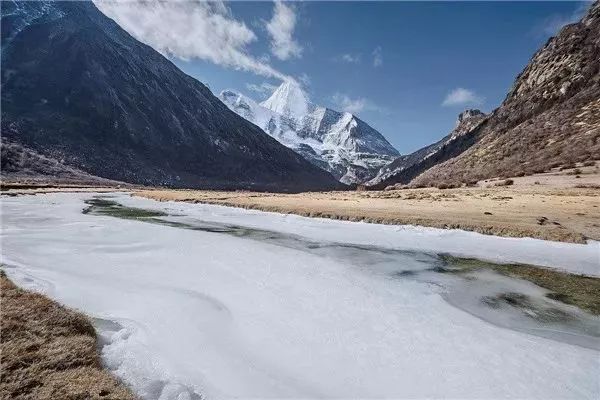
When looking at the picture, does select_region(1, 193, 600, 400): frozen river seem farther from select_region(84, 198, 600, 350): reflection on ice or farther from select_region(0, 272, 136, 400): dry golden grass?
select_region(0, 272, 136, 400): dry golden grass

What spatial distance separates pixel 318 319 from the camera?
10914 mm

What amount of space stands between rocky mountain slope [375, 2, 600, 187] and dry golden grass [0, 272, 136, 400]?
3267 inches

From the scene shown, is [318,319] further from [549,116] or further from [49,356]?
[549,116]

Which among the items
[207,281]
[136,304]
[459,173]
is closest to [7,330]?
[136,304]

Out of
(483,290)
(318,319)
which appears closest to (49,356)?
(318,319)

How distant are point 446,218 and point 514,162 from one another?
71523mm

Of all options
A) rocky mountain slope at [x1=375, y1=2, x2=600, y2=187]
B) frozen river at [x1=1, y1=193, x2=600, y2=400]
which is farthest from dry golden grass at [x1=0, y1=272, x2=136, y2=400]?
rocky mountain slope at [x1=375, y1=2, x2=600, y2=187]

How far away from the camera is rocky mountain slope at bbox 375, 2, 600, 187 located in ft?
267

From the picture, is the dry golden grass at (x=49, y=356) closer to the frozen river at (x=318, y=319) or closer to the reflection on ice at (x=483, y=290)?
the frozen river at (x=318, y=319)

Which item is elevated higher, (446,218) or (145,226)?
(446,218)

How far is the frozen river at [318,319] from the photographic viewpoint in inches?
300

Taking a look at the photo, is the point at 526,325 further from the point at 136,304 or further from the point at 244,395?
the point at 136,304

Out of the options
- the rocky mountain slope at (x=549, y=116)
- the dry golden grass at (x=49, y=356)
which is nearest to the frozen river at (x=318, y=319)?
the dry golden grass at (x=49, y=356)

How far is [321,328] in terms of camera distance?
404 inches
